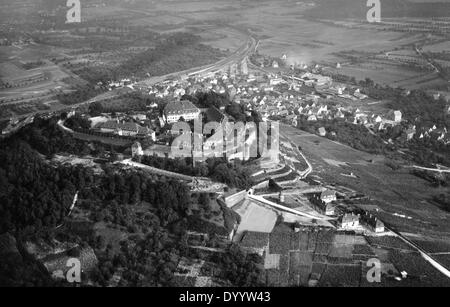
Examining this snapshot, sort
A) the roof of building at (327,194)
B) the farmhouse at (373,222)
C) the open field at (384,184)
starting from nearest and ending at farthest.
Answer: the farmhouse at (373,222) → the open field at (384,184) → the roof of building at (327,194)

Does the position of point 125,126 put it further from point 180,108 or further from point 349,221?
point 349,221

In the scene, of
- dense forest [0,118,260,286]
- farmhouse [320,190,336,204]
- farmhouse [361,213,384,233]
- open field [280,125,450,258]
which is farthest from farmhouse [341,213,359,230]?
dense forest [0,118,260,286]

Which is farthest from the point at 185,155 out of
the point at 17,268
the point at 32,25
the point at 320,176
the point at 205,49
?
the point at 32,25

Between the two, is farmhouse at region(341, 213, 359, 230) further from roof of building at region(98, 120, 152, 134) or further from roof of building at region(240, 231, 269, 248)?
roof of building at region(98, 120, 152, 134)

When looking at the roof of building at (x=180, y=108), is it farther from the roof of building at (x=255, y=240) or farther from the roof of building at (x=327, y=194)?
the roof of building at (x=255, y=240)

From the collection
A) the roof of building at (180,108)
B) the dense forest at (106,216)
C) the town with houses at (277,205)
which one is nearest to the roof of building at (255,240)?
the town with houses at (277,205)

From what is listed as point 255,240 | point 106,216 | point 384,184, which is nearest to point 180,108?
point 106,216

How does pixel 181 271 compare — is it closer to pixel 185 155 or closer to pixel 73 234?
pixel 73 234
